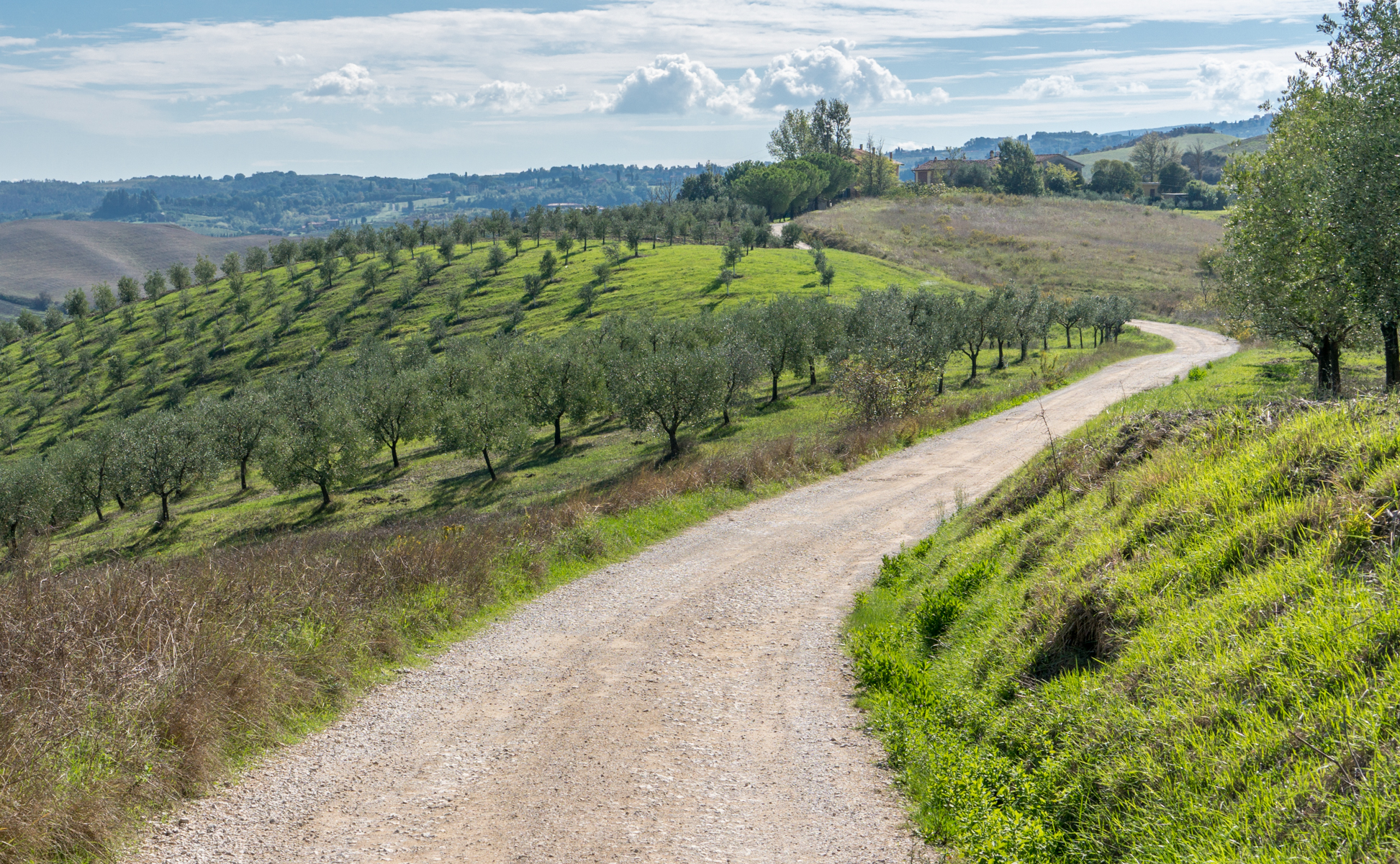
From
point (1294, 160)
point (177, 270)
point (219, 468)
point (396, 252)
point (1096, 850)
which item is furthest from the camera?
point (177, 270)

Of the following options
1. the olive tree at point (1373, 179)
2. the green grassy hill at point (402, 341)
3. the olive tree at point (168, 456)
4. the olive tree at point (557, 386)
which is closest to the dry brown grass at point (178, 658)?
the green grassy hill at point (402, 341)

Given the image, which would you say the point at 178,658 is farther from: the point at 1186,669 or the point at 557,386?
the point at 557,386

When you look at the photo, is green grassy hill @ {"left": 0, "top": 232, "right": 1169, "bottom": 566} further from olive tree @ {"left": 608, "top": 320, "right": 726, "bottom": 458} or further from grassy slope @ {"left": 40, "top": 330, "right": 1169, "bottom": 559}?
olive tree @ {"left": 608, "top": 320, "right": 726, "bottom": 458}

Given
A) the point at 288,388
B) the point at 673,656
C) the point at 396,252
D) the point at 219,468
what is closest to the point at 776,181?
the point at 396,252

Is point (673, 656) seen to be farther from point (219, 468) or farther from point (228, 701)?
point (219, 468)

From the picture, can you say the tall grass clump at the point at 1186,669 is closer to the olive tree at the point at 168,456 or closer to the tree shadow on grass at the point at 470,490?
the tree shadow on grass at the point at 470,490

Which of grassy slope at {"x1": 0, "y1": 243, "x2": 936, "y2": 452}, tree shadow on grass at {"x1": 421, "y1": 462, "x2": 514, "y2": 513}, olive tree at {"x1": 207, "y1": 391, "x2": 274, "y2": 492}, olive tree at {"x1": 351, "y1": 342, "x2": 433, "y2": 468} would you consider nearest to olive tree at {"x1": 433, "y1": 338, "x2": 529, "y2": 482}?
tree shadow on grass at {"x1": 421, "y1": 462, "x2": 514, "y2": 513}

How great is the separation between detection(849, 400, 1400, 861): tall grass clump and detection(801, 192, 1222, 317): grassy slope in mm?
107406

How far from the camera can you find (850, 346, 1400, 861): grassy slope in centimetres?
502

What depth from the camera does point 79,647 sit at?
28.1ft

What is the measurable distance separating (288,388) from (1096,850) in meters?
83.7

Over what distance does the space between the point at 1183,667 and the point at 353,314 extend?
130m

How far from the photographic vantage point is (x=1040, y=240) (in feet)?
446

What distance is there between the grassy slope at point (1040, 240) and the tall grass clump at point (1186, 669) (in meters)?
107
